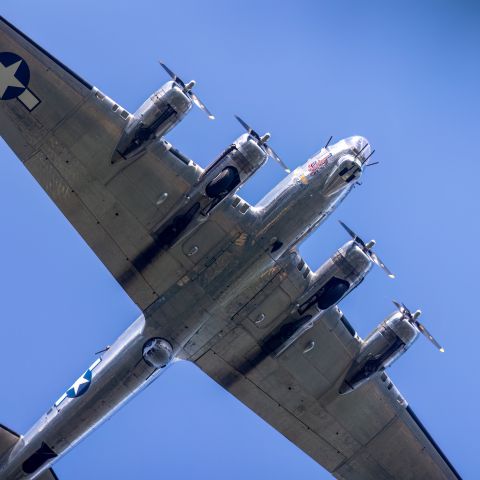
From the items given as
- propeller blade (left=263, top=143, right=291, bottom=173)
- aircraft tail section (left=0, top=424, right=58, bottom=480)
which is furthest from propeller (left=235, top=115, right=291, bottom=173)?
aircraft tail section (left=0, top=424, right=58, bottom=480)

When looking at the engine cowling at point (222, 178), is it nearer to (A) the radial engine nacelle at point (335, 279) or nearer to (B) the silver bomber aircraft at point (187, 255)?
(B) the silver bomber aircraft at point (187, 255)

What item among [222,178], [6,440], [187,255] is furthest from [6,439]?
[222,178]

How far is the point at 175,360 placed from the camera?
32594mm

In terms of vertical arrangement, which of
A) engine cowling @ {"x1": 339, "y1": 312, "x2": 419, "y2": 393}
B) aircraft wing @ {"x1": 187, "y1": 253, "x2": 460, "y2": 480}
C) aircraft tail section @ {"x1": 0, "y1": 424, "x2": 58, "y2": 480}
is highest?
engine cowling @ {"x1": 339, "y1": 312, "x2": 419, "y2": 393}

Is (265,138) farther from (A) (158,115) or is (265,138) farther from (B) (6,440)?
(B) (6,440)

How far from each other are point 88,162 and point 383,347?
1393 centimetres

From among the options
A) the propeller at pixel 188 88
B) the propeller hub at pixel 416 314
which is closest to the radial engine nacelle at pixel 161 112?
the propeller at pixel 188 88

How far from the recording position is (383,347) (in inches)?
1273

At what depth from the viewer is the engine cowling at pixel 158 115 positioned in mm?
28656

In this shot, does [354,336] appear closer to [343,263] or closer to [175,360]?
[343,263]

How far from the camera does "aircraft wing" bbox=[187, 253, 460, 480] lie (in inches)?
1288

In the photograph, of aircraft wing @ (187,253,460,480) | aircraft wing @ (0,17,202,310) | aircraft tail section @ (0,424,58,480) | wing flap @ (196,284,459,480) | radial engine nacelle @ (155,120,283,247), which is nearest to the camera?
radial engine nacelle @ (155,120,283,247)

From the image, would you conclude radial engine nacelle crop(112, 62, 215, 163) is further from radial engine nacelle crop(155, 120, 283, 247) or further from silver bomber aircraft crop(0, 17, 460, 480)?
radial engine nacelle crop(155, 120, 283, 247)

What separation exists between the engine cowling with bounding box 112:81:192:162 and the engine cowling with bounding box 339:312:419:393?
1194 cm
